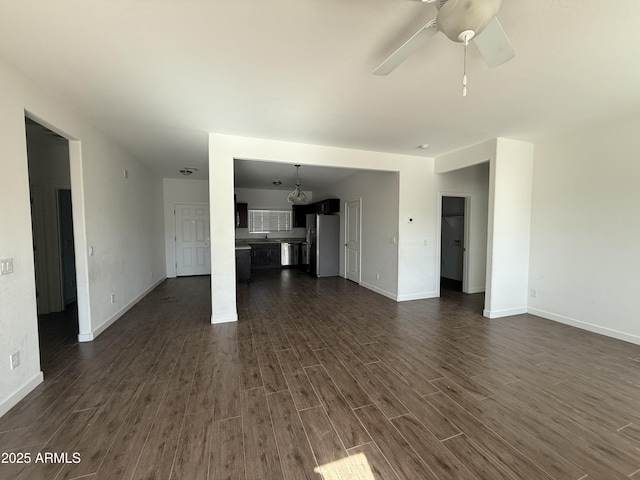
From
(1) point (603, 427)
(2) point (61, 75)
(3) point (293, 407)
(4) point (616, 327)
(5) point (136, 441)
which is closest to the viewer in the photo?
(5) point (136, 441)

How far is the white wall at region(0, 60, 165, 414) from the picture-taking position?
6.54 feet

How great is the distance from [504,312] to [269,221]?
22.5 ft

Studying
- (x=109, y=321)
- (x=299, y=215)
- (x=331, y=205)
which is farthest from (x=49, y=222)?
(x=299, y=215)

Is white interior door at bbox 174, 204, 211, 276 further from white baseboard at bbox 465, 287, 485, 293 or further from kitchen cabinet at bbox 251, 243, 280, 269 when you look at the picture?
white baseboard at bbox 465, 287, 485, 293

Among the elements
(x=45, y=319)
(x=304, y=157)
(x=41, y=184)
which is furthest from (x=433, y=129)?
(x=45, y=319)

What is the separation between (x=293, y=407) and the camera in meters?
2.01

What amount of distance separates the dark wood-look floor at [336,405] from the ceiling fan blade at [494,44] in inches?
94.9

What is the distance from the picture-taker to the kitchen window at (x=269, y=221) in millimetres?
8656

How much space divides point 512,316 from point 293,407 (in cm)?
377

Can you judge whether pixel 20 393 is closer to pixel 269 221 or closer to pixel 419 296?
pixel 419 296

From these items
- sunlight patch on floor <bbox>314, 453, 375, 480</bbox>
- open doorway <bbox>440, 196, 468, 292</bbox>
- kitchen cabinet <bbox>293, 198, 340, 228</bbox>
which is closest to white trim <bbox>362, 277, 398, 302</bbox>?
open doorway <bbox>440, 196, 468, 292</bbox>

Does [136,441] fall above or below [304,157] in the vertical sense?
below

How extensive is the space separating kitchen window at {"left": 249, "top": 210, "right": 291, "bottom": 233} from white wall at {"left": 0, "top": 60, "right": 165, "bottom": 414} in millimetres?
3249

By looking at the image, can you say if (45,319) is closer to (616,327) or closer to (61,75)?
(61,75)
